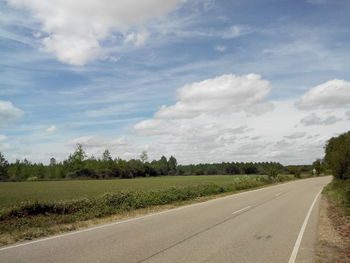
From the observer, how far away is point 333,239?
382 inches

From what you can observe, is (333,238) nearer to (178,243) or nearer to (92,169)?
(178,243)

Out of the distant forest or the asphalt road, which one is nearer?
the asphalt road

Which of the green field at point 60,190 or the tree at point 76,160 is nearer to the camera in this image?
the green field at point 60,190

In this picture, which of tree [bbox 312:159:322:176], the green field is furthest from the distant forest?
the green field

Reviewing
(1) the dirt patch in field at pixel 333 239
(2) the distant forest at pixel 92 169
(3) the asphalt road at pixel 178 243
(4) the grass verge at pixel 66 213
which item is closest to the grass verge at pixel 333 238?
(1) the dirt patch in field at pixel 333 239

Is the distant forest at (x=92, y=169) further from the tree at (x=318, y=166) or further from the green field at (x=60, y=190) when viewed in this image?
the green field at (x=60, y=190)

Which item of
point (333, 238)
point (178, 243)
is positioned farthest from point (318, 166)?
point (178, 243)

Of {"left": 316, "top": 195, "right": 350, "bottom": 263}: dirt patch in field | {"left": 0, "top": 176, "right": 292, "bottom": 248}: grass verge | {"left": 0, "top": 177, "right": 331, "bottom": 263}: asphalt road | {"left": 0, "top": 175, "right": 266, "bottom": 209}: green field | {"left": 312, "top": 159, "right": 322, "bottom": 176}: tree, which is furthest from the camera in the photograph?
{"left": 312, "top": 159, "right": 322, "bottom": 176}: tree

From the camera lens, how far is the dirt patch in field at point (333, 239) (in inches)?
300

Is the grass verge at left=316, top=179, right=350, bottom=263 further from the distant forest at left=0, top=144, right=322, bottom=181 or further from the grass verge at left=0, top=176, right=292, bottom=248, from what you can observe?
the distant forest at left=0, top=144, right=322, bottom=181

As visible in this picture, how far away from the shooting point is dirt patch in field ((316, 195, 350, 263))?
761cm

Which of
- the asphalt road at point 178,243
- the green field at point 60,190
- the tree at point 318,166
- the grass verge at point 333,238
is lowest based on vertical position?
the grass verge at point 333,238

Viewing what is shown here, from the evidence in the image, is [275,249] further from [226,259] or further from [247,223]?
[247,223]

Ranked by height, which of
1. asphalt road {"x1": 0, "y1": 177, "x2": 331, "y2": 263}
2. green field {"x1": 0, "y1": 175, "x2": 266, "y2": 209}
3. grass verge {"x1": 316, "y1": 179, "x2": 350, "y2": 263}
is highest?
green field {"x1": 0, "y1": 175, "x2": 266, "y2": 209}
